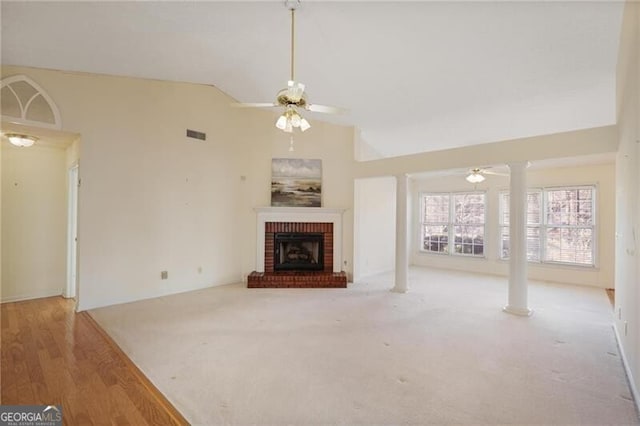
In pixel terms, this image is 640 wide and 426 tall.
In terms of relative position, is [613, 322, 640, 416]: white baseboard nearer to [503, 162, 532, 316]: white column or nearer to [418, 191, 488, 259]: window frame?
[503, 162, 532, 316]: white column

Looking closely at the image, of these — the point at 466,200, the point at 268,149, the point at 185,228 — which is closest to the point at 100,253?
the point at 185,228

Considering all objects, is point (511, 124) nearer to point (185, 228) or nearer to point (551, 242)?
point (551, 242)

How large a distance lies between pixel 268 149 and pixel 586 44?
4757 mm

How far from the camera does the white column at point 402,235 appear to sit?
5.38m

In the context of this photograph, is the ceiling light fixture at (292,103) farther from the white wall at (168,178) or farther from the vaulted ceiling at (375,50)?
the white wall at (168,178)

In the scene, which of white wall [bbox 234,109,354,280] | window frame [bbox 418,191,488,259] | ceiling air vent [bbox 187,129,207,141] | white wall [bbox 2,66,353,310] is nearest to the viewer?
white wall [bbox 2,66,353,310]

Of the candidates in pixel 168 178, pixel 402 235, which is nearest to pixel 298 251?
pixel 402 235

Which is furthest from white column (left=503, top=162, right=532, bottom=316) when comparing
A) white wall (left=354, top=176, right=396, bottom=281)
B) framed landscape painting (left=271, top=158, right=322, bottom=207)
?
framed landscape painting (left=271, top=158, right=322, bottom=207)

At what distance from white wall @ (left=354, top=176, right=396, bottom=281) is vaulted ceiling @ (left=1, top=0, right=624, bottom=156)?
1.92 metres

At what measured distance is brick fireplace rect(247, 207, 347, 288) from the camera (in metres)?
5.82

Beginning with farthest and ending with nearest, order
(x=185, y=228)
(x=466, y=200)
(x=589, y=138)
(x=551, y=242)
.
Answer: (x=466, y=200)
(x=551, y=242)
(x=185, y=228)
(x=589, y=138)

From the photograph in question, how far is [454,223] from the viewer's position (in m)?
7.80

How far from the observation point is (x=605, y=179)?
5.88m

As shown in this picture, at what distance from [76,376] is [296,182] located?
4294 mm
